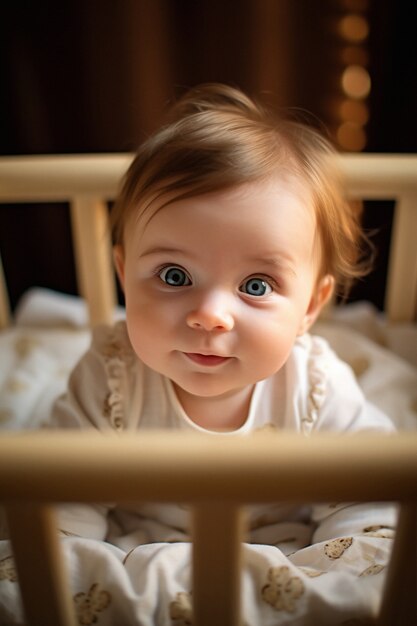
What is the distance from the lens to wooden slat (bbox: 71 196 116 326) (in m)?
1.13

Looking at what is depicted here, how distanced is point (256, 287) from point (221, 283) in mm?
46

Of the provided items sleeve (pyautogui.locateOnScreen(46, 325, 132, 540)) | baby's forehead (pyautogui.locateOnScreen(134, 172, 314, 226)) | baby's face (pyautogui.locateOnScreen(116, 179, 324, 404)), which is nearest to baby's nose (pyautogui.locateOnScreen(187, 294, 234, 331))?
baby's face (pyautogui.locateOnScreen(116, 179, 324, 404))

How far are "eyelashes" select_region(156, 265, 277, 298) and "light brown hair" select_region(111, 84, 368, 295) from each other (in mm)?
75

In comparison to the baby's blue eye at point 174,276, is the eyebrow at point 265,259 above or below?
above

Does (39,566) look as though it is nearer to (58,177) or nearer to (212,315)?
(212,315)

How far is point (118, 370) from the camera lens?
0.90m

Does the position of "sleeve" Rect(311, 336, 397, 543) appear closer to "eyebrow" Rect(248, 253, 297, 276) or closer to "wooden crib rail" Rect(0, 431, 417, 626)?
"eyebrow" Rect(248, 253, 297, 276)

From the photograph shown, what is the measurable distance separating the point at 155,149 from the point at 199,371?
0.26 metres

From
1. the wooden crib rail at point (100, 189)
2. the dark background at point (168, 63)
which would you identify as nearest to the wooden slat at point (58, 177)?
the wooden crib rail at point (100, 189)

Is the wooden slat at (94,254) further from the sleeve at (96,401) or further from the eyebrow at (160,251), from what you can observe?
the eyebrow at (160,251)

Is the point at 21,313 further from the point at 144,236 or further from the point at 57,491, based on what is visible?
the point at 57,491

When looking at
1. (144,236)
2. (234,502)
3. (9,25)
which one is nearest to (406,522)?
(234,502)

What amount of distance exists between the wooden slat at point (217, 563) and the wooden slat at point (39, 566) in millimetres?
114

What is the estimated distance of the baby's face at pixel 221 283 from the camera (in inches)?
28.8
